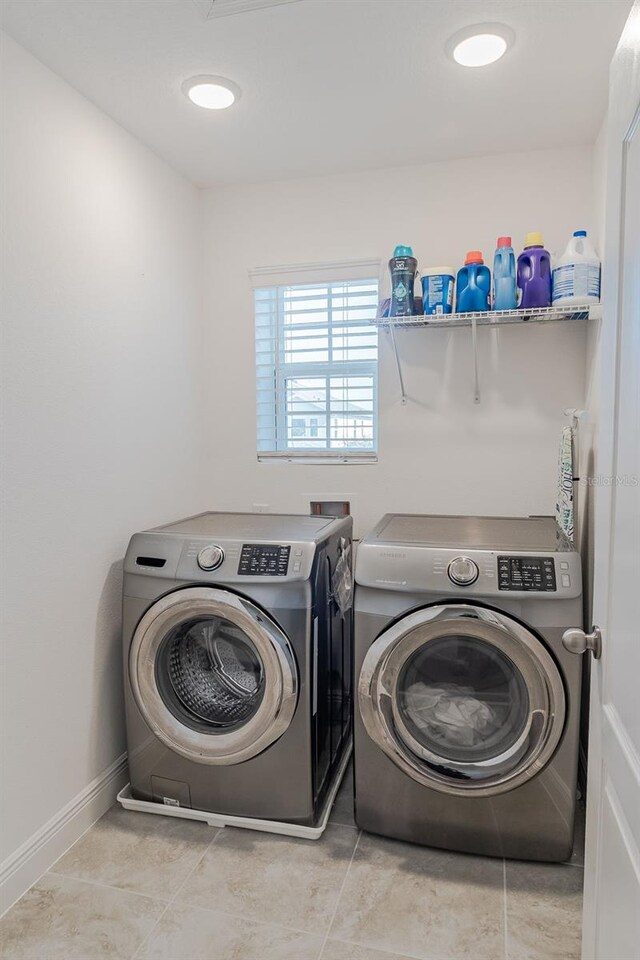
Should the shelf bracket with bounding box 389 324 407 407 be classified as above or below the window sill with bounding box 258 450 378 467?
above

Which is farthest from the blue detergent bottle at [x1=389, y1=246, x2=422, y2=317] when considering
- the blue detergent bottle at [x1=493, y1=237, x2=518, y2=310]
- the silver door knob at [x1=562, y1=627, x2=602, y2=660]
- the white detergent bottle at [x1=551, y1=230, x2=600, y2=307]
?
the silver door knob at [x1=562, y1=627, x2=602, y2=660]

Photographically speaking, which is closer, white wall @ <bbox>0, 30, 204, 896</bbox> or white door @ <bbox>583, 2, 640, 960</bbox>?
white door @ <bbox>583, 2, 640, 960</bbox>

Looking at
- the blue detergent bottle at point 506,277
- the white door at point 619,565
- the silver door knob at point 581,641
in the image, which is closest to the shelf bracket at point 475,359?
the blue detergent bottle at point 506,277

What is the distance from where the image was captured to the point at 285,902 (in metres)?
1.68

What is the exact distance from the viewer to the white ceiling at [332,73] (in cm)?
158

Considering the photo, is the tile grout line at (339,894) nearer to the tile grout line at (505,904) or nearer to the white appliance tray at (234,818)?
the white appliance tray at (234,818)

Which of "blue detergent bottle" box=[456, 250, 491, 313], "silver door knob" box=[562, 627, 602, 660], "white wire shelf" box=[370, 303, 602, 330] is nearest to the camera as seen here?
"silver door knob" box=[562, 627, 602, 660]

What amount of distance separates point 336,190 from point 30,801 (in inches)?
97.0

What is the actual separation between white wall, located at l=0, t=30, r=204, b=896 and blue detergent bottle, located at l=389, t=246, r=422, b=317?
0.91 m

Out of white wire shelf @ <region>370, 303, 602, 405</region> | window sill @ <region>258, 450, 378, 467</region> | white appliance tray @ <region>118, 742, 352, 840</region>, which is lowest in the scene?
white appliance tray @ <region>118, 742, 352, 840</region>

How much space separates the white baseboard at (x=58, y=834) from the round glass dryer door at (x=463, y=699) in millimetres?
960

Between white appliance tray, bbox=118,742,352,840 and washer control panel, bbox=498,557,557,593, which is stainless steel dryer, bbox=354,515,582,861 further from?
white appliance tray, bbox=118,742,352,840

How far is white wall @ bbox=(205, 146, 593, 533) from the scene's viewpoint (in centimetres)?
238

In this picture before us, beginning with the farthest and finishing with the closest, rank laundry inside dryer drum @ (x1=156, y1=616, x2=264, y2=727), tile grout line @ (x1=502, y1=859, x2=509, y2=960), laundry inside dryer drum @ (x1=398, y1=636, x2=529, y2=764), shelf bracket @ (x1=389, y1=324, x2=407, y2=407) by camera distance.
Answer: shelf bracket @ (x1=389, y1=324, x2=407, y2=407) < laundry inside dryer drum @ (x1=156, y1=616, x2=264, y2=727) < laundry inside dryer drum @ (x1=398, y1=636, x2=529, y2=764) < tile grout line @ (x1=502, y1=859, x2=509, y2=960)
